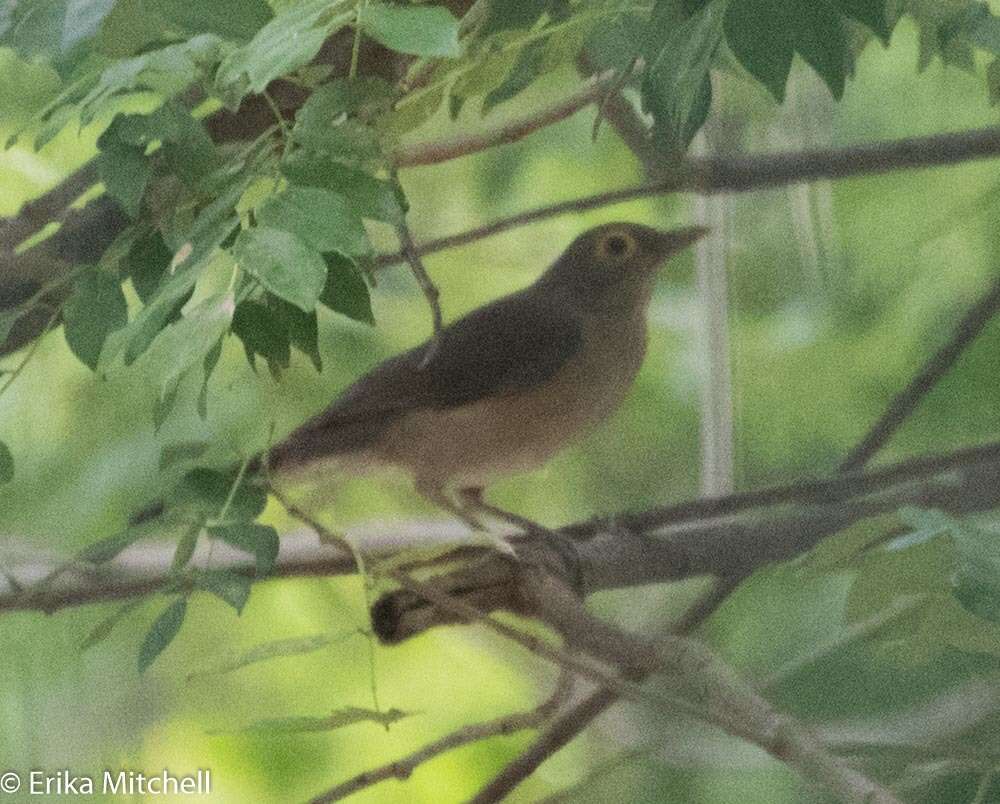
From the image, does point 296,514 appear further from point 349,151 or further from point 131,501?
point 349,151

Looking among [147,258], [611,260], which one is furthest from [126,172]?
[611,260]

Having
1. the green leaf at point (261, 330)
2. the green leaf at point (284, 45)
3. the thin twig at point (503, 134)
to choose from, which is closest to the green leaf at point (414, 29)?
the green leaf at point (284, 45)

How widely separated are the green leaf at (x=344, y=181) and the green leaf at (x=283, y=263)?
47 mm

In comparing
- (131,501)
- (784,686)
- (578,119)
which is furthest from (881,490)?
(131,501)

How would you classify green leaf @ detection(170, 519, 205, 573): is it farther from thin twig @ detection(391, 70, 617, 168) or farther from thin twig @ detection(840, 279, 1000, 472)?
thin twig @ detection(840, 279, 1000, 472)

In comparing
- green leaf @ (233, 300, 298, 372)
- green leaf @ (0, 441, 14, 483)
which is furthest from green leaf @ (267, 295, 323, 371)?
green leaf @ (0, 441, 14, 483)

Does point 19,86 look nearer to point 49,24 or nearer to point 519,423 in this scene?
point 49,24

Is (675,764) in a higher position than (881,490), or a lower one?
lower

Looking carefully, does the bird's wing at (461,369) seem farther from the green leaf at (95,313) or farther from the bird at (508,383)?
the green leaf at (95,313)

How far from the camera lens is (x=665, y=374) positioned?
27.4 inches

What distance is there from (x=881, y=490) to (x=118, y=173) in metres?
0.41

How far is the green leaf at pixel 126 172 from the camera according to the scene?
0.55 meters

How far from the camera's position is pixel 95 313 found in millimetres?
599

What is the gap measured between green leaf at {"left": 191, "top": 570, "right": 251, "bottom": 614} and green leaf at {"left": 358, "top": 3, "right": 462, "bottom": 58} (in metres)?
0.28
